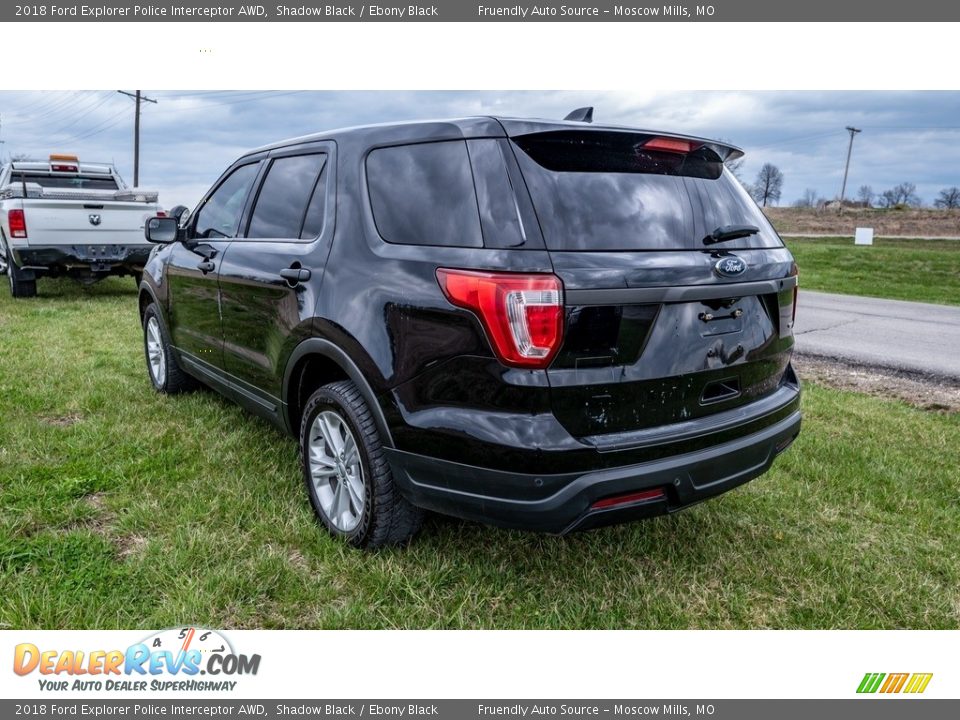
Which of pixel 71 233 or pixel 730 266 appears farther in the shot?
pixel 71 233

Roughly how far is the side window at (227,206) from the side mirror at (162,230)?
0.15 m

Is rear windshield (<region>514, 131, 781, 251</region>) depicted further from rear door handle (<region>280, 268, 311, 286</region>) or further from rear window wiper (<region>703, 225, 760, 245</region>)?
rear door handle (<region>280, 268, 311, 286</region>)

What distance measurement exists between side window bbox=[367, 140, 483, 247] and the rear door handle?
48 cm

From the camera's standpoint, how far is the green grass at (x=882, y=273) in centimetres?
1545

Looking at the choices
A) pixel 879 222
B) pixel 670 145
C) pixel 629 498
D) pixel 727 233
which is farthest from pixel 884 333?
pixel 879 222

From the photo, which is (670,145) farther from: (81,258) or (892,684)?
(81,258)

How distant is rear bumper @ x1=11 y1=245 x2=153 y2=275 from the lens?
9.92 meters

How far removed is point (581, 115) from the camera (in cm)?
294

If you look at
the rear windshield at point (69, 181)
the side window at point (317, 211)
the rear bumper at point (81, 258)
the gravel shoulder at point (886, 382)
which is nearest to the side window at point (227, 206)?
the side window at point (317, 211)

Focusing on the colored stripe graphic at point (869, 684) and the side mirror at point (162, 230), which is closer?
the colored stripe graphic at point (869, 684)

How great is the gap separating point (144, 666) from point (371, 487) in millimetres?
988

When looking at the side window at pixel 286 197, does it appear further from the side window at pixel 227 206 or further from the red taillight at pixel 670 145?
the red taillight at pixel 670 145

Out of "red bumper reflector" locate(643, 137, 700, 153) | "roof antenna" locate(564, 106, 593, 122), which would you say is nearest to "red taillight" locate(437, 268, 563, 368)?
"red bumper reflector" locate(643, 137, 700, 153)

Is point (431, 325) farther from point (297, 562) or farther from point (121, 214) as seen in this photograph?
point (121, 214)
